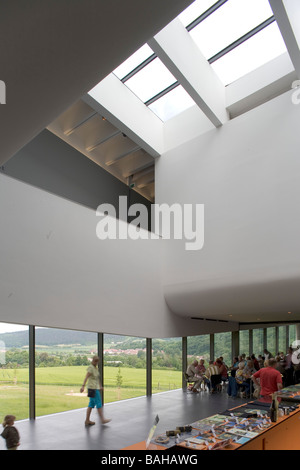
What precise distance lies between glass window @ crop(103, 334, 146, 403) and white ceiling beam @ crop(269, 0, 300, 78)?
7.73 m

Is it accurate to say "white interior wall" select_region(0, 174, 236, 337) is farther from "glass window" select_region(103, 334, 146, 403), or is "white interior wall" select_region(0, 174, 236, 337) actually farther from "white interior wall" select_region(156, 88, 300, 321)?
"glass window" select_region(103, 334, 146, 403)

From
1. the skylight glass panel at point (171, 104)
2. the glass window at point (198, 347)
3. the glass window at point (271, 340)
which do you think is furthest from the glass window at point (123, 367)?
the glass window at point (271, 340)

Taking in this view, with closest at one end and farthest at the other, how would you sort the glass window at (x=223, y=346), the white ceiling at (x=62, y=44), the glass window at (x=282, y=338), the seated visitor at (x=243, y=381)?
the white ceiling at (x=62, y=44) → the seated visitor at (x=243, y=381) → the glass window at (x=223, y=346) → the glass window at (x=282, y=338)

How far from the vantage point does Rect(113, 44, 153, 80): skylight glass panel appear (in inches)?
315

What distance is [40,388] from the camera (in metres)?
8.23

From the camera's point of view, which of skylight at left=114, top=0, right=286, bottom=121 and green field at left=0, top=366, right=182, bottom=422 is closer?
skylight at left=114, top=0, right=286, bottom=121

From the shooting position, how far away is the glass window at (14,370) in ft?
24.9

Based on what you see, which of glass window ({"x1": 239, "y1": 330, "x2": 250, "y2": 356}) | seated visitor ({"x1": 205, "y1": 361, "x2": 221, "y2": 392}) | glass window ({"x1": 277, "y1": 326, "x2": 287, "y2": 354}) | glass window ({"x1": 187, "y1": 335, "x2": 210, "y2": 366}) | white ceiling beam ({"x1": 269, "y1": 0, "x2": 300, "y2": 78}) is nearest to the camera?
white ceiling beam ({"x1": 269, "y1": 0, "x2": 300, "y2": 78})

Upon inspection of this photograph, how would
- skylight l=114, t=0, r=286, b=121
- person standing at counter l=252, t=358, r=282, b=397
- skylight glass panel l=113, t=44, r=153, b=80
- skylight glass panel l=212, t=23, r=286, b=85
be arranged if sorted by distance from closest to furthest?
person standing at counter l=252, t=358, r=282, b=397, skylight l=114, t=0, r=286, b=121, skylight glass panel l=212, t=23, r=286, b=85, skylight glass panel l=113, t=44, r=153, b=80

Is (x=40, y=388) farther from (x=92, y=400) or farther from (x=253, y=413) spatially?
(x=253, y=413)

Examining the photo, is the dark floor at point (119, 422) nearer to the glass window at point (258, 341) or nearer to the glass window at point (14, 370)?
the glass window at point (14, 370)

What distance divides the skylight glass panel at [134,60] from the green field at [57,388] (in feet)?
22.8

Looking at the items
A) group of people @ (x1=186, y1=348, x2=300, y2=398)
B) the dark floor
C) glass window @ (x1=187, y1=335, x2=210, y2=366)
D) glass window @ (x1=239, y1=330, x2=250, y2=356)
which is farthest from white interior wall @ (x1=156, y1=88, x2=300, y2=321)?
glass window @ (x1=239, y1=330, x2=250, y2=356)

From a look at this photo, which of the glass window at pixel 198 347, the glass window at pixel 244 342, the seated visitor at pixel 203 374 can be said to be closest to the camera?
the seated visitor at pixel 203 374
